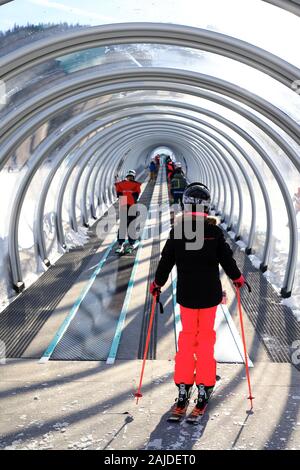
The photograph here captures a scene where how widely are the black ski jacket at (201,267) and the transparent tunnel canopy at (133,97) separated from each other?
221cm

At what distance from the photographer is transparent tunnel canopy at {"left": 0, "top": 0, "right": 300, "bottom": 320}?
5.80 metres

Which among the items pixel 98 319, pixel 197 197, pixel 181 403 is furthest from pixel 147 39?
pixel 181 403

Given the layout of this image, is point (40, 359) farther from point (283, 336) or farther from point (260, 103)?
point (260, 103)

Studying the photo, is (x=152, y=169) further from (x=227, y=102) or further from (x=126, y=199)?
(x=227, y=102)

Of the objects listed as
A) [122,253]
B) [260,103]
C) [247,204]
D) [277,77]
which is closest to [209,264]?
[277,77]

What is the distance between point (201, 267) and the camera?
16.8 ft

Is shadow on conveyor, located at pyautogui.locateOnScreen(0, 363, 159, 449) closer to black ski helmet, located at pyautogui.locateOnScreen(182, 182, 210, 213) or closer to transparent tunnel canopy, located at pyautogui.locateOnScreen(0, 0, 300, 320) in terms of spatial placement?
black ski helmet, located at pyautogui.locateOnScreen(182, 182, 210, 213)

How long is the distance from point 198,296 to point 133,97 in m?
8.23

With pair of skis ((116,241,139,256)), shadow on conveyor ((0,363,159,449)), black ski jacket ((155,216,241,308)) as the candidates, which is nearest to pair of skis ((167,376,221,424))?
shadow on conveyor ((0,363,159,449))

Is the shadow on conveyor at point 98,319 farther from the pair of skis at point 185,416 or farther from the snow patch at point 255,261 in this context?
the snow patch at point 255,261

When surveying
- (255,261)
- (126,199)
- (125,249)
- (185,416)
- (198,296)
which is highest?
(126,199)

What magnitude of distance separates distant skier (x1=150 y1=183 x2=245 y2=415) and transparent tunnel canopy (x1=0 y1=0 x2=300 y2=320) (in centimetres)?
220

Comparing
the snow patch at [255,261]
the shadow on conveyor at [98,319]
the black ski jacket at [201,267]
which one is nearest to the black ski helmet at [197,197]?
the black ski jacket at [201,267]

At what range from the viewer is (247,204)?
48.0 feet
